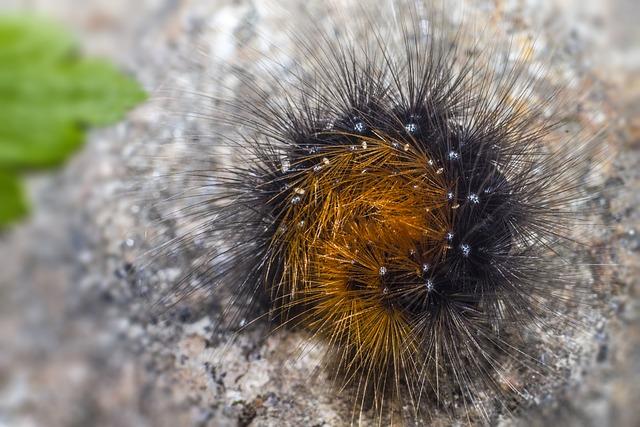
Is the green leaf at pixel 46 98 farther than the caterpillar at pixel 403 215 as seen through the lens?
Yes

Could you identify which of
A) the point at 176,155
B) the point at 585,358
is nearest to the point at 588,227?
the point at 585,358

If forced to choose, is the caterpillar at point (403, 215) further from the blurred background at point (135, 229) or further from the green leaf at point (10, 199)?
the green leaf at point (10, 199)

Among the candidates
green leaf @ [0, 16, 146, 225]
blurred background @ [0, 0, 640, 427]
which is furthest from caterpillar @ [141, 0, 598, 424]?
green leaf @ [0, 16, 146, 225]

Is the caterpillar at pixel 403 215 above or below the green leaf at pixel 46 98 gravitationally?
below

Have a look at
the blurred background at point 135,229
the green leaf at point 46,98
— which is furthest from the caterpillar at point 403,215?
the green leaf at point 46,98

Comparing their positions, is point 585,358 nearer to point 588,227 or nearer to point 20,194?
point 588,227
